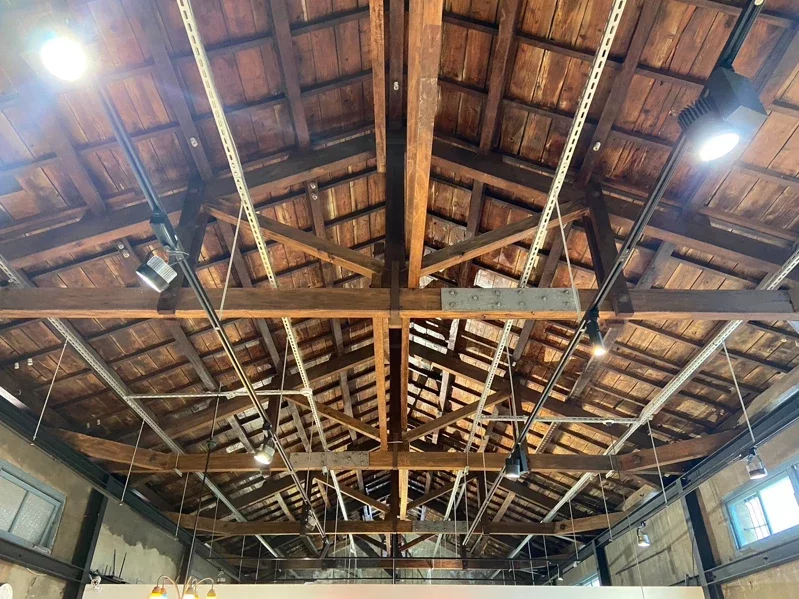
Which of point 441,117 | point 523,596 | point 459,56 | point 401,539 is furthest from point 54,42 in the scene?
point 401,539

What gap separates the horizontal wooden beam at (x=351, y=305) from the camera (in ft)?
14.2

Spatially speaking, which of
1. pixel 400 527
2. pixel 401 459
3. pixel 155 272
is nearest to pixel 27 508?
pixel 401 459

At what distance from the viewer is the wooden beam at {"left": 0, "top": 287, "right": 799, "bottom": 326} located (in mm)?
4332

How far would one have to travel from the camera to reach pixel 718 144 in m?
2.36

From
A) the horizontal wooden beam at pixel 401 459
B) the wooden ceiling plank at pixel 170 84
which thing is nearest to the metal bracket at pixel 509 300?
the wooden ceiling plank at pixel 170 84

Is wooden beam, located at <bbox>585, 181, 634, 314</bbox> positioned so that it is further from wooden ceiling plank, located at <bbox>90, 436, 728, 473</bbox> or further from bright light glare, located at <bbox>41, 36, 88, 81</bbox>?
wooden ceiling plank, located at <bbox>90, 436, 728, 473</bbox>

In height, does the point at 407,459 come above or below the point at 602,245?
below

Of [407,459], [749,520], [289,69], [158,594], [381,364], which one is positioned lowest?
[158,594]

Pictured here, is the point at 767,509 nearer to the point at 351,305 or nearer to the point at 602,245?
the point at 602,245

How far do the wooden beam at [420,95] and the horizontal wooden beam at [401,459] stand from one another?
18.2ft

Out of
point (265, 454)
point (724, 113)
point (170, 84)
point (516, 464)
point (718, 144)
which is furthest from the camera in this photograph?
point (516, 464)

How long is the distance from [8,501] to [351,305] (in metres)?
5.32

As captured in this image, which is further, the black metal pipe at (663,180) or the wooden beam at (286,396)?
the wooden beam at (286,396)

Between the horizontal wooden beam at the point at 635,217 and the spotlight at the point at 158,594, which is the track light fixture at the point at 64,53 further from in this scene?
the spotlight at the point at 158,594
